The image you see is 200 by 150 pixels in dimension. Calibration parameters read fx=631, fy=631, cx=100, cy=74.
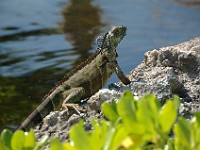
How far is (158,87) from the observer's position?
2531mm

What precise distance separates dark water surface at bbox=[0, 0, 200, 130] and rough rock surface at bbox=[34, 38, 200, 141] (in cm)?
295

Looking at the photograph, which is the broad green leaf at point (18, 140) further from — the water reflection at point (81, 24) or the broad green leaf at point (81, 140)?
the water reflection at point (81, 24)

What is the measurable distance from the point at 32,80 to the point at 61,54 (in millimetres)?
1067

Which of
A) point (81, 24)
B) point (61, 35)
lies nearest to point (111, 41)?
point (61, 35)

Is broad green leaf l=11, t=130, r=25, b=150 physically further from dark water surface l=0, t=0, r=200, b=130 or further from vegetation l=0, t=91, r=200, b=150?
dark water surface l=0, t=0, r=200, b=130

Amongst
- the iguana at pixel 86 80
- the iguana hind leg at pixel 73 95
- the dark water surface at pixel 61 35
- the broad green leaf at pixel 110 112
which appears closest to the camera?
the broad green leaf at pixel 110 112

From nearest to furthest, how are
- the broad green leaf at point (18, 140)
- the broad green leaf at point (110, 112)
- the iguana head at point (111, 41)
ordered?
the broad green leaf at point (18, 140), the broad green leaf at point (110, 112), the iguana head at point (111, 41)

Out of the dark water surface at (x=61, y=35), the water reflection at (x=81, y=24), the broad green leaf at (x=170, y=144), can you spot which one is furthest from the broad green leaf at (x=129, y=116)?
the water reflection at (x=81, y=24)

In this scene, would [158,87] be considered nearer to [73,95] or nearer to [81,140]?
[73,95]

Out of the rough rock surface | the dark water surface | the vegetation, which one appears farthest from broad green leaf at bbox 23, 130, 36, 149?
the dark water surface

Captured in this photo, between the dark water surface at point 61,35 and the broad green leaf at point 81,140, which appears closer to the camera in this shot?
the broad green leaf at point 81,140

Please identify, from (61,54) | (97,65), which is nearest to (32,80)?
(61,54)

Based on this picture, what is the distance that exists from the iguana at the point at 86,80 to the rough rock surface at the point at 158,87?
0.42 meters

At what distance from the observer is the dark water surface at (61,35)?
23.1 feet
